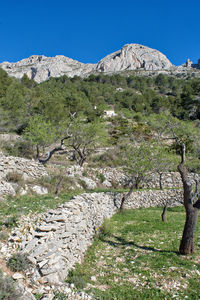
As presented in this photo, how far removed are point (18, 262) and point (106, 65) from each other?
153771 millimetres

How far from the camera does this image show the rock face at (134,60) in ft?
452

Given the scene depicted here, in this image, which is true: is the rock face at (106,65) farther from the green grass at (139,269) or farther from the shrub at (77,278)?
the shrub at (77,278)

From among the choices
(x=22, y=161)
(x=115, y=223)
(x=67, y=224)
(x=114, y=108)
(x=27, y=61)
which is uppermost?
(x=27, y=61)

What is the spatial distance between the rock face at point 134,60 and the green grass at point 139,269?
467 ft

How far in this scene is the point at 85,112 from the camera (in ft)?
129

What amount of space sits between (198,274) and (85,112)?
36356mm

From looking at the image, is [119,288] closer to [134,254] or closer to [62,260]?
[62,260]

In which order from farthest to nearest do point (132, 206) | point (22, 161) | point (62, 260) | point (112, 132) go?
point (112, 132), point (132, 206), point (22, 161), point (62, 260)

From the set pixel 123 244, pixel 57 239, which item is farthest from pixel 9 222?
pixel 123 244

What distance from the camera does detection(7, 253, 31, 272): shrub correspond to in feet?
14.9

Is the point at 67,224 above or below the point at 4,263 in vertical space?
above

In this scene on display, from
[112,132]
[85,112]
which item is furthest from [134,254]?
[85,112]

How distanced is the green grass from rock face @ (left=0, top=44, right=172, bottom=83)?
134341 mm

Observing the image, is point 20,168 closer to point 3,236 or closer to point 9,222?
point 9,222
